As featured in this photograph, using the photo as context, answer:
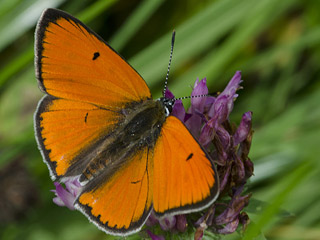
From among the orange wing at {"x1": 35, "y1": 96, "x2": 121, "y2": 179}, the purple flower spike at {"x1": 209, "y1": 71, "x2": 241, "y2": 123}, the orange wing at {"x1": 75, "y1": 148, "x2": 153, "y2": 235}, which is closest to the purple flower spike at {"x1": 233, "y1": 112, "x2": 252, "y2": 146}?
the purple flower spike at {"x1": 209, "y1": 71, "x2": 241, "y2": 123}

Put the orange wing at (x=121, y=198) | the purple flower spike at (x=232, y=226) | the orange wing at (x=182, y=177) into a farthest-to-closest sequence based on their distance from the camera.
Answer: the purple flower spike at (x=232, y=226) → the orange wing at (x=121, y=198) → the orange wing at (x=182, y=177)

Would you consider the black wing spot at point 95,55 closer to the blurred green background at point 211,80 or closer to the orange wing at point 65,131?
the orange wing at point 65,131

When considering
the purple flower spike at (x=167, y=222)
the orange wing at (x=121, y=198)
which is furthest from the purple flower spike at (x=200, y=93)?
the purple flower spike at (x=167, y=222)

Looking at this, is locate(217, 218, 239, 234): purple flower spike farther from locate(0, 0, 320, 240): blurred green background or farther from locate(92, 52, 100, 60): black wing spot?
locate(0, 0, 320, 240): blurred green background

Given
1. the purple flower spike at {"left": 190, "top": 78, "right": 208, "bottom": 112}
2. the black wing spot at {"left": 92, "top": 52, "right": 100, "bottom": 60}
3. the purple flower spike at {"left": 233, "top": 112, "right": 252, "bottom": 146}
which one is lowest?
the purple flower spike at {"left": 233, "top": 112, "right": 252, "bottom": 146}

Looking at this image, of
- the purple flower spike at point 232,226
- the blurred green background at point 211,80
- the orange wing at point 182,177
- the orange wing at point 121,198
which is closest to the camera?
the orange wing at point 182,177

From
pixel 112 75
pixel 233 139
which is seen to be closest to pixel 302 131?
pixel 233 139
